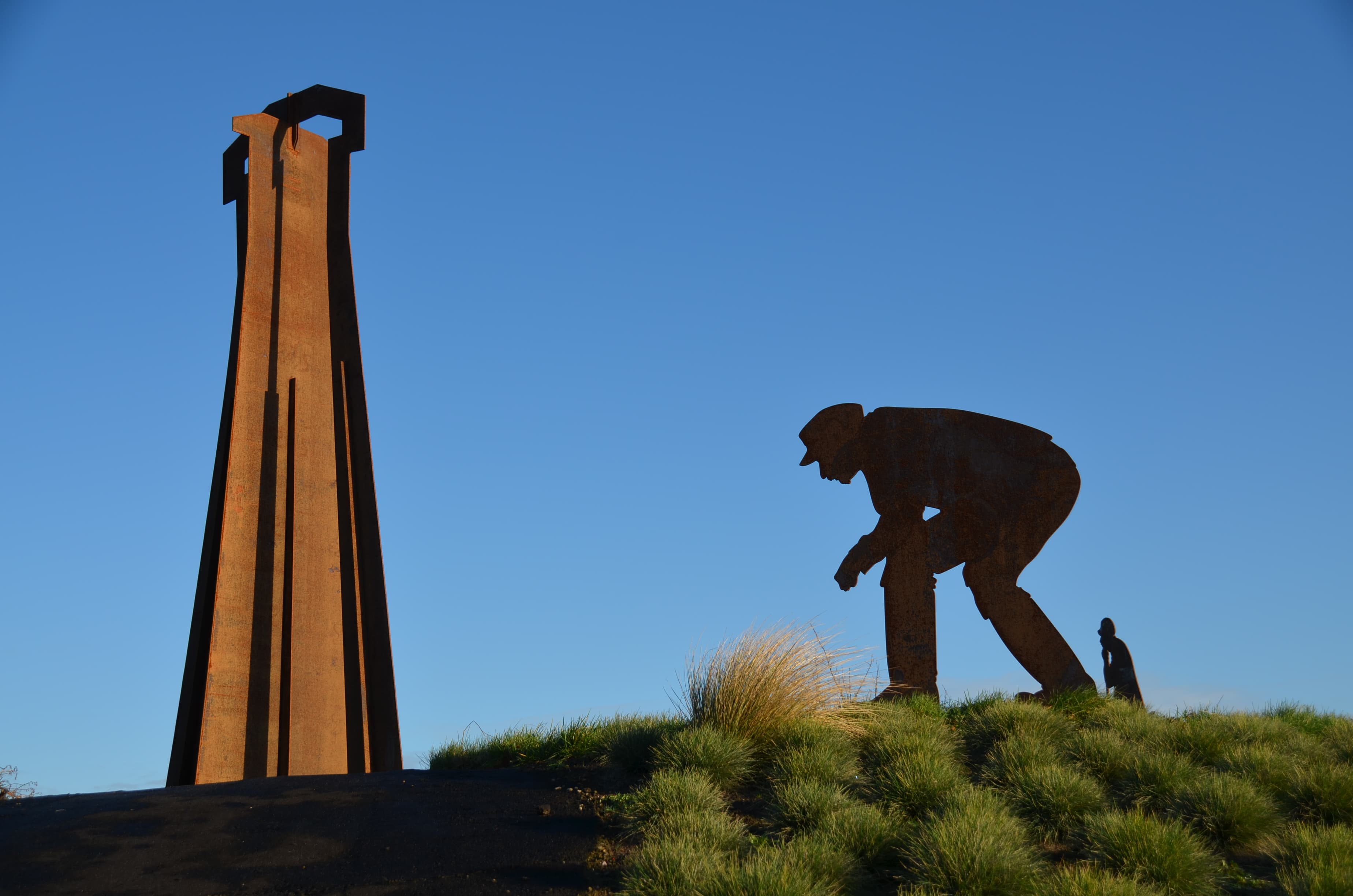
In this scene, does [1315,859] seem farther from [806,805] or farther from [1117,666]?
[1117,666]

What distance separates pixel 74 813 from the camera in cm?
734

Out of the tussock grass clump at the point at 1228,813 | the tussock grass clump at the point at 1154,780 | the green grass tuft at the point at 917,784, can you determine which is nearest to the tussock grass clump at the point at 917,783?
the green grass tuft at the point at 917,784

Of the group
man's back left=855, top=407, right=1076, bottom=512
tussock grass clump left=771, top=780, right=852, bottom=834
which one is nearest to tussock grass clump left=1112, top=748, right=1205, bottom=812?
tussock grass clump left=771, top=780, right=852, bottom=834

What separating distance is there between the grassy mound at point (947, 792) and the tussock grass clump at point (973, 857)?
12 millimetres

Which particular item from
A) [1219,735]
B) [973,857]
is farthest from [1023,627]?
[973,857]

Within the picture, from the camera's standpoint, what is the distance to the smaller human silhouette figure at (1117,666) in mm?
11125

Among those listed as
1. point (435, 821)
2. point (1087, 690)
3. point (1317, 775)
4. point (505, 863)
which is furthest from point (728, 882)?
point (1087, 690)

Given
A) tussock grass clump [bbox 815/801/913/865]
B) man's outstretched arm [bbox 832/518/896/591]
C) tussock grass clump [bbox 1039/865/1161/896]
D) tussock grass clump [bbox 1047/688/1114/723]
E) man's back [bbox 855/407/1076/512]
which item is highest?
man's back [bbox 855/407/1076/512]

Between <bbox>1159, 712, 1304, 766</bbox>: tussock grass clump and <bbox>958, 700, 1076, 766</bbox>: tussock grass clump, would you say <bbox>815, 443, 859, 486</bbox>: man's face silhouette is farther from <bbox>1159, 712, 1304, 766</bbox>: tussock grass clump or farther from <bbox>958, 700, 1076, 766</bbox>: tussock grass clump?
<bbox>1159, 712, 1304, 766</bbox>: tussock grass clump

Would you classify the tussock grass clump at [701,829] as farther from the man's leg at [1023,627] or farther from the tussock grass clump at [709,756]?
the man's leg at [1023,627]

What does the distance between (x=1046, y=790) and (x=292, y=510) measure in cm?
838

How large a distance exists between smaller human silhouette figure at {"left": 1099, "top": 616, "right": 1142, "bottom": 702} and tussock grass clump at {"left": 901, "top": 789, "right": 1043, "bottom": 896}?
520 cm

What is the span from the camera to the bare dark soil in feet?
19.9

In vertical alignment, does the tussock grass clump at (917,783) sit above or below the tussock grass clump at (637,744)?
below
